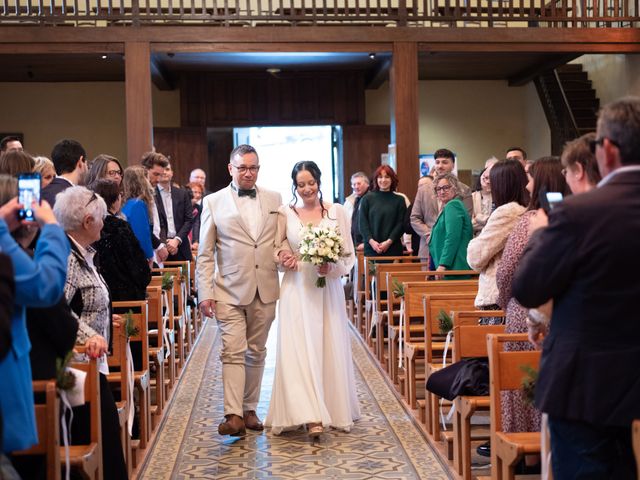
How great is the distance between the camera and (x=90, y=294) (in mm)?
4199

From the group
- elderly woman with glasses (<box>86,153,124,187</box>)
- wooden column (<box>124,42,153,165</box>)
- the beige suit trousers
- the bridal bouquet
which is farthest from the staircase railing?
the beige suit trousers

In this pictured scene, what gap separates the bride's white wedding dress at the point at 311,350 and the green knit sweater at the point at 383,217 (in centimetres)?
379

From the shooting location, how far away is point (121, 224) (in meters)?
5.54

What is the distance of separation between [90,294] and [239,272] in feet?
6.00

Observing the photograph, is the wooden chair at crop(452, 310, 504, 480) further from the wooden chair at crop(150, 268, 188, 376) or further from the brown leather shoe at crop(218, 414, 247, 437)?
the wooden chair at crop(150, 268, 188, 376)

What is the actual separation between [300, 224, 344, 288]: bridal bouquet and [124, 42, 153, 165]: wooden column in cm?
732

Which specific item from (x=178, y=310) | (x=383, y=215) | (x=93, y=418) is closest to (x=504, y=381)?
(x=93, y=418)

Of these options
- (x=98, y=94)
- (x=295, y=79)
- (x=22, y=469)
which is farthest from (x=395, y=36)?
(x=22, y=469)

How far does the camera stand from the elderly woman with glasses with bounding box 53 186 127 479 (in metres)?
4.01

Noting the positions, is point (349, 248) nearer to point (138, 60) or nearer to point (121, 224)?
point (121, 224)

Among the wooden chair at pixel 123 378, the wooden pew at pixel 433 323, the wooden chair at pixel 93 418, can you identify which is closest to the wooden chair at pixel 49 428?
the wooden chair at pixel 93 418

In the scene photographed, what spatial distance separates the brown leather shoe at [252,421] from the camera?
613cm

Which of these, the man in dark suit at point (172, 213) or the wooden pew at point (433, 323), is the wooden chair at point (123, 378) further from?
the man in dark suit at point (172, 213)

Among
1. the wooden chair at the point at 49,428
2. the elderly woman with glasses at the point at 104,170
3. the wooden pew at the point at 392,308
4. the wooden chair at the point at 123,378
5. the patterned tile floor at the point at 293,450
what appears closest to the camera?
the wooden chair at the point at 49,428
